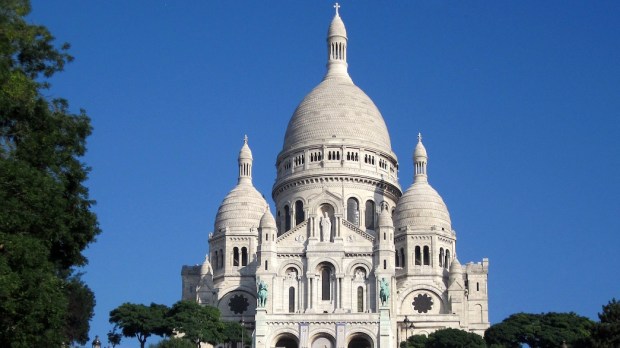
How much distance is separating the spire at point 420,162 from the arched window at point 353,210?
6035mm

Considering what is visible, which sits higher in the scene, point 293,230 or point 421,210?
point 421,210

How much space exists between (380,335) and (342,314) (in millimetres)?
3433

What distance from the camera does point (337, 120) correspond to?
119 metres

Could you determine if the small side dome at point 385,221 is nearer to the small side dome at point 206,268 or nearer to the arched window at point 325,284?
the arched window at point 325,284

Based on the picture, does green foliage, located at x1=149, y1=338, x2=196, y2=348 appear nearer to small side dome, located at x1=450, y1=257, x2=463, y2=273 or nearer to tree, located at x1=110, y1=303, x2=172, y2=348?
tree, located at x1=110, y1=303, x2=172, y2=348

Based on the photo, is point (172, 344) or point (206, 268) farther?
point (206, 268)

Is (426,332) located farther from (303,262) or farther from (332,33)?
(332,33)

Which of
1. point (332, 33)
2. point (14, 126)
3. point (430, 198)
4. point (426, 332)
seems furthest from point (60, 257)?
point (332, 33)

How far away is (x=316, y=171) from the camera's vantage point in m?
115

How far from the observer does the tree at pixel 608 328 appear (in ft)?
212

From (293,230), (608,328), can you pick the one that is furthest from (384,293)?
(608,328)

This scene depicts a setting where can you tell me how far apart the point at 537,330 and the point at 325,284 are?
1770 centimetres

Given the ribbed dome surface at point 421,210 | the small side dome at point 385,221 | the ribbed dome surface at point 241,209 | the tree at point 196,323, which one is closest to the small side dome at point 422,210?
the ribbed dome surface at point 421,210

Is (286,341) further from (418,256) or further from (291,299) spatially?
(418,256)
